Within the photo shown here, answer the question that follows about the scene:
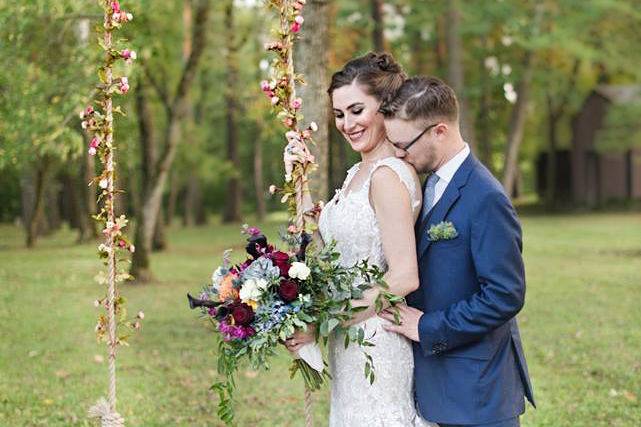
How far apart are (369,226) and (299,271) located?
38 centimetres

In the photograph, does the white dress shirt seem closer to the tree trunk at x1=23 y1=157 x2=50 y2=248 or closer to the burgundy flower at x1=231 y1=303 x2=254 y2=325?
the burgundy flower at x1=231 y1=303 x2=254 y2=325

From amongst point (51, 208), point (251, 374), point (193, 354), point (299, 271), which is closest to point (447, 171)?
point (299, 271)

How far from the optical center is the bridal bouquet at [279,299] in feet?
11.8

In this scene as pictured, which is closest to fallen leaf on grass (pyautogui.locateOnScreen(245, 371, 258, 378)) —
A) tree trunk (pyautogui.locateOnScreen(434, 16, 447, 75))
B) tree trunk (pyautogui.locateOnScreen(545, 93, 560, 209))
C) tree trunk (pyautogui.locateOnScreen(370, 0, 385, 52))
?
tree trunk (pyautogui.locateOnScreen(370, 0, 385, 52))

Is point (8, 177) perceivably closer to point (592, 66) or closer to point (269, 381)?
point (592, 66)

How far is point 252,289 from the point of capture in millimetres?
3576

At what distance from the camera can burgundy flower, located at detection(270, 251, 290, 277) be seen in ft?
11.9

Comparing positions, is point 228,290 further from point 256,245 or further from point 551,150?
point 551,150

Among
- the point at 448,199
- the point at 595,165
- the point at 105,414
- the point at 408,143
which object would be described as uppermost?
the point at 595,165

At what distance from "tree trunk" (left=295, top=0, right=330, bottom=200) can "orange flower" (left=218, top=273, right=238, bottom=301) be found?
14.2ft

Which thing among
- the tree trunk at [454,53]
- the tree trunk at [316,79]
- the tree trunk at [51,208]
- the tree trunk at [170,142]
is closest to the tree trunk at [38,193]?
the tree trunk at [51,208]

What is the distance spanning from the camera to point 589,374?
30.5 feet

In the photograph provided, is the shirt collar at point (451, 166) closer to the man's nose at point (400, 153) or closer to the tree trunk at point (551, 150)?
the man's nose at point (400, 153)

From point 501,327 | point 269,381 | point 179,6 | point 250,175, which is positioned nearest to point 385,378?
point 501,327
